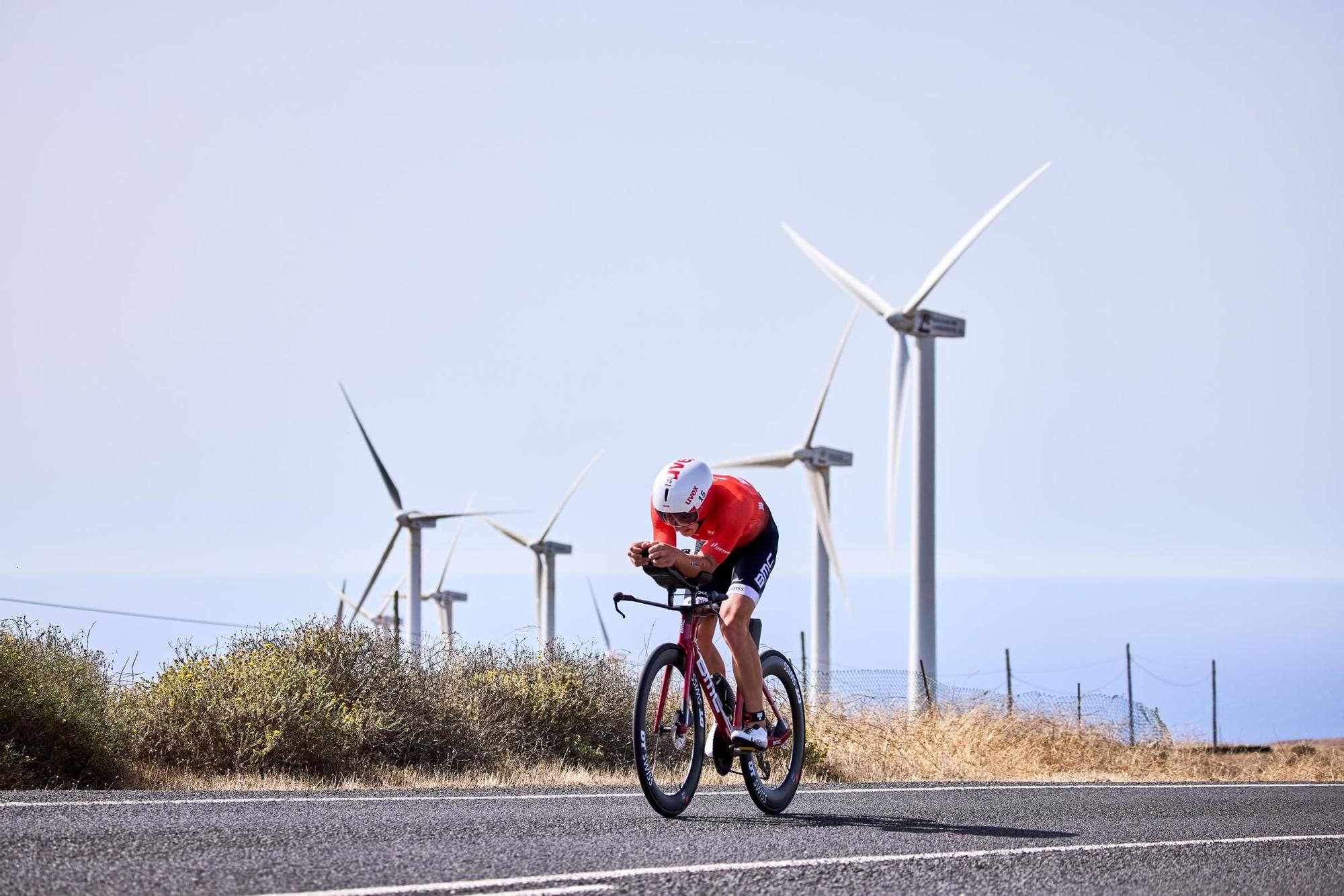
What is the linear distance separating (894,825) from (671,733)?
4.73 feet

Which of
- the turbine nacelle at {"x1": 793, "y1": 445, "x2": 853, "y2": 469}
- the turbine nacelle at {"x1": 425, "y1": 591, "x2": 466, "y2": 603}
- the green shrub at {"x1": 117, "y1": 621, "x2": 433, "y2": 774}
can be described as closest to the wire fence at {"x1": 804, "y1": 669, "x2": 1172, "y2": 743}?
the green shrub at {"x1": 117, "y1": 621, "x2": 433, "y2": 774}

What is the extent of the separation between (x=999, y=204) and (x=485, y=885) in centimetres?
2640

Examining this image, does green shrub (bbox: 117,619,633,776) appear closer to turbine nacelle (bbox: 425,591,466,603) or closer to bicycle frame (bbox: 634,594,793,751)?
bicycle frame (bbox: 634,594,793,751)

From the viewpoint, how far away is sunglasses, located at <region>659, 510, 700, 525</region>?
8320 mm

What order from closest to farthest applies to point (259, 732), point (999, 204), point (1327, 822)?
1. point (1327, 822)
2. point (259, 732)
3. point (999, 204)

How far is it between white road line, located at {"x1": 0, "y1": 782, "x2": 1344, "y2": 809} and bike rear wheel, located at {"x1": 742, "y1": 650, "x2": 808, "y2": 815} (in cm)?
106

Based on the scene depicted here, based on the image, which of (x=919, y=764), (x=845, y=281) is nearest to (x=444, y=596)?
(x=845, y=281)

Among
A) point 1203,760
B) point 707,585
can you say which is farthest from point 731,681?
point 1203,760

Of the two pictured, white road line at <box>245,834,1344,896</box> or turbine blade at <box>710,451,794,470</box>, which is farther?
turbine blade at <box>710,451,794,470</box>

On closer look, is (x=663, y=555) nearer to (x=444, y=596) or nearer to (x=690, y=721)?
(x=690, y=721)

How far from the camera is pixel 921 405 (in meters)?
29.0

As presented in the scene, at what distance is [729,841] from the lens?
7625mm

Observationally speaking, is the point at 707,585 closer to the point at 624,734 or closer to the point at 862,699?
the point at 624,734

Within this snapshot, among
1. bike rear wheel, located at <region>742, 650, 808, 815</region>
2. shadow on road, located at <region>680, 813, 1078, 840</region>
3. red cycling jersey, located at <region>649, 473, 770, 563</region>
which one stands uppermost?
red cycling jersey, located at <region>649, 473, 770, 563</region>
